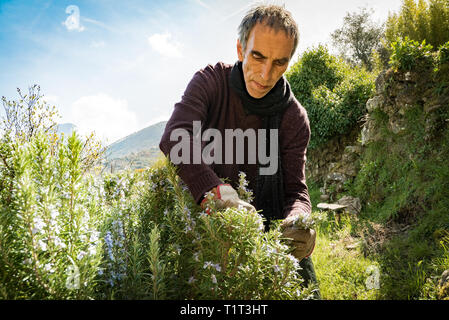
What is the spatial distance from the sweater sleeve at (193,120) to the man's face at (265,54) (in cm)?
40

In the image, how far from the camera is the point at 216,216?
1000 millimetres

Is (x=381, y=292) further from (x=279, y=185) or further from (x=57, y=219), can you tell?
(x=57, y=219)

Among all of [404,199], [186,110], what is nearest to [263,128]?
[186,110]

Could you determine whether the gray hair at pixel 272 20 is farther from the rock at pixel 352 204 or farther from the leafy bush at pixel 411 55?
the rock at pixel 352 204

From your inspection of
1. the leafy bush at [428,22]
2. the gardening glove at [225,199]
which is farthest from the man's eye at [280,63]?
the leafy bush at [428,22]

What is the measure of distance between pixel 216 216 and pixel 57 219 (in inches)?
19.8

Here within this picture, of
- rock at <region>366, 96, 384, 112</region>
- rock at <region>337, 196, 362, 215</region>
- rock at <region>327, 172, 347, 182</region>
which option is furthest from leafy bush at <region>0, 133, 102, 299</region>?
rock at <region>327, 172, 347, 182</region>

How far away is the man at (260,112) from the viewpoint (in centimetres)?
181

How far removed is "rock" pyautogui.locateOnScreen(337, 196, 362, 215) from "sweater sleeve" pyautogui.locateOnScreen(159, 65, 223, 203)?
5887mm

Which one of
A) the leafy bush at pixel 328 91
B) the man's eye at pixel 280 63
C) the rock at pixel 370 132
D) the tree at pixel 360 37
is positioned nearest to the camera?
the man's eye at pixel 280 63

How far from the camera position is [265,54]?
183 cm

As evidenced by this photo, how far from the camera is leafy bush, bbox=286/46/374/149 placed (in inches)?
355

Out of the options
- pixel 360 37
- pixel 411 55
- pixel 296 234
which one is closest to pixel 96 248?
pixel 296 234

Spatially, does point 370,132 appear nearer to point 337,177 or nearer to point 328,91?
point 337,177
